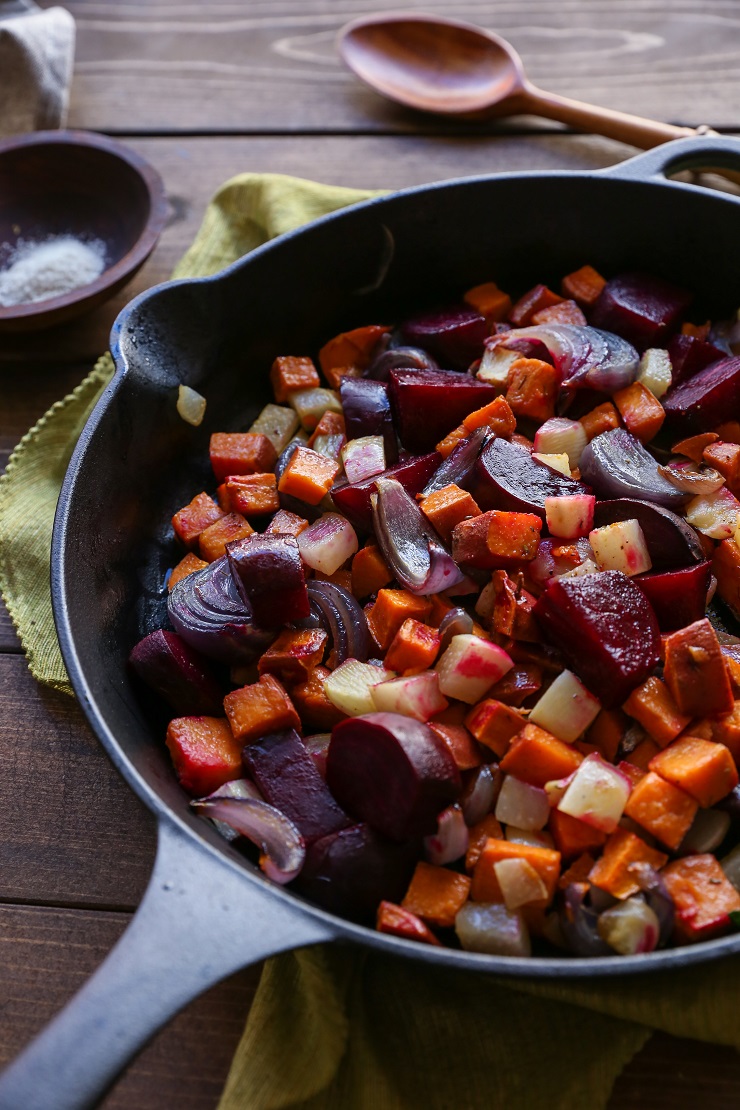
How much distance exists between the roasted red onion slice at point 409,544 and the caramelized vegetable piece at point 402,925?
57 cm

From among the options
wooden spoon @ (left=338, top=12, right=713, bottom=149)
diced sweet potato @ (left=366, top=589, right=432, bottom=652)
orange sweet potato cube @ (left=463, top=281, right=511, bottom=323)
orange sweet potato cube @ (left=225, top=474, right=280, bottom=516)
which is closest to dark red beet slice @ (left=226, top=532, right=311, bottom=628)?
diced sweet potato @ (left=366, top=589, right=432, bottom=652)

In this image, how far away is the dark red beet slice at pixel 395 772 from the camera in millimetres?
1394

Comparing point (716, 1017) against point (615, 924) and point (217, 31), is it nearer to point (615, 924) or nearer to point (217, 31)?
point (615, 924)

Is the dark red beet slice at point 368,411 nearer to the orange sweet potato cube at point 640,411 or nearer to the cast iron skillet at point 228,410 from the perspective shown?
the cast iron skillet at point 228,410

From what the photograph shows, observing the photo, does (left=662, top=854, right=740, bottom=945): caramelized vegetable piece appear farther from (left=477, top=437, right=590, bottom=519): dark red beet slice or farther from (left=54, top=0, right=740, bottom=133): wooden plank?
(left=54, top=0, right=740, bottom=133): wooden plank

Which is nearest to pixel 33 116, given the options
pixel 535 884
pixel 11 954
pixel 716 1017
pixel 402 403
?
pixel 402 403

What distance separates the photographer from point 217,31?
3.06 metres

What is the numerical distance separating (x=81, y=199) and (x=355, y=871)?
202cm

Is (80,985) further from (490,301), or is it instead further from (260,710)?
(490,301)

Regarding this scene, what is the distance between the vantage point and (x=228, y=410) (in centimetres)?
215

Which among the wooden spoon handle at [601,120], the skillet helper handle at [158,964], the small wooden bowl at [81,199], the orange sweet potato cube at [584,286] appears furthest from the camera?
the wooden spoon handle at [601,120]

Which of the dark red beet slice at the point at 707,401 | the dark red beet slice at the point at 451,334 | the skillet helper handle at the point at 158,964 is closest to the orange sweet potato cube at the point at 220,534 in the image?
the dark red beet slice at the point at 451,334

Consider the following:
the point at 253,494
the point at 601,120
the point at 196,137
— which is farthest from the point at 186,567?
the point at 601,120

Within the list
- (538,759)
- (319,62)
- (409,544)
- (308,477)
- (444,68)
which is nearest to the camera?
(538,759)
